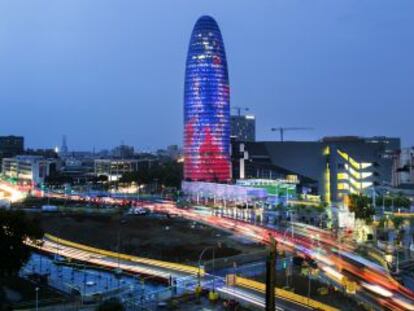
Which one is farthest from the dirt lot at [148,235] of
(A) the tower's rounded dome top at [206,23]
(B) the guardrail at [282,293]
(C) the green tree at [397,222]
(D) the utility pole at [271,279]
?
(A) the tower's rounded dome top at [206,23]

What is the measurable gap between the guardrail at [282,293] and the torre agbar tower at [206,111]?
10373cm

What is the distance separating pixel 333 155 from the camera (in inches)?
5605

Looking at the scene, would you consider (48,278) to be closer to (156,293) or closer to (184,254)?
(156,293)

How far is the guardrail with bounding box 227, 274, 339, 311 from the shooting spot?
123ft

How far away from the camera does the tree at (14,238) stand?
41781 mm

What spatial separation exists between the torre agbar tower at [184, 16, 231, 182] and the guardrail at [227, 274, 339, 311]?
104 meters

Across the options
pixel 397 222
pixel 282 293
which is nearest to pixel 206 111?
pixel 397 222

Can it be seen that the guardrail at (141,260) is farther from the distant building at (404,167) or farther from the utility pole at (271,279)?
the distant building at (404,167)

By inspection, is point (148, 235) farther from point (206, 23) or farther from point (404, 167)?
point (404, 167)

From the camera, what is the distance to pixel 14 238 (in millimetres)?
42562

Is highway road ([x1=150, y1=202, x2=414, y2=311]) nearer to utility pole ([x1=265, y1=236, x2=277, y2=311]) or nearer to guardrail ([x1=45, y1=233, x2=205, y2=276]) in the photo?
guardrail ([x1=45, y1=233, x2=205, y2=276])

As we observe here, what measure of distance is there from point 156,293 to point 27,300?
10330 mm

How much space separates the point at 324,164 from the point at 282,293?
108105 mm

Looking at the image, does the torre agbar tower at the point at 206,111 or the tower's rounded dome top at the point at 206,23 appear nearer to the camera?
the torre agbar tower at the point at 206,111
